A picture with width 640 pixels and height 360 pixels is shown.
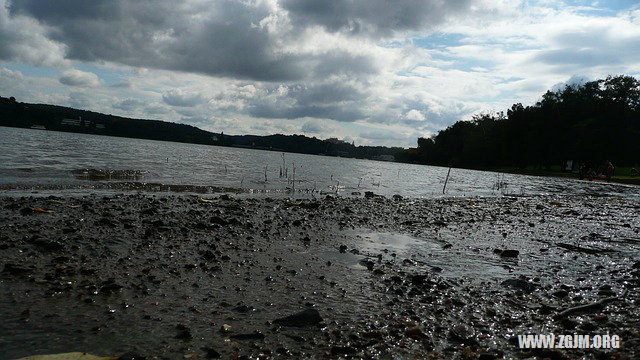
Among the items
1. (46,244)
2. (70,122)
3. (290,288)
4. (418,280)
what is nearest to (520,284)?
→ (418,280)

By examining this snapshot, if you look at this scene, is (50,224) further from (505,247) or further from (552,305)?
(505,247)

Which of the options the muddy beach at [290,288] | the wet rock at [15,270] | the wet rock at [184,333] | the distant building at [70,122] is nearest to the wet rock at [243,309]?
the muddy beach at [290,288]

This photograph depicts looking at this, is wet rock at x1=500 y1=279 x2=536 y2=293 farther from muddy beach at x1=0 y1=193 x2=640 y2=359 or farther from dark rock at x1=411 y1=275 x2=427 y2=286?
dark rock at x1=411 y1=275 x2=427 y2=286

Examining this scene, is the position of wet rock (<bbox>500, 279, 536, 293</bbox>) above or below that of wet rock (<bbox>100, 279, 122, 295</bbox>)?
above

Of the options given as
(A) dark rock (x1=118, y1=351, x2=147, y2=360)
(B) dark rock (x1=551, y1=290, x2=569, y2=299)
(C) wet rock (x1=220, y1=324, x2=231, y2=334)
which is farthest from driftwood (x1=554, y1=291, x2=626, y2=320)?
(A) dark rock (x1=118, y1=351, x2=147, y2=360)

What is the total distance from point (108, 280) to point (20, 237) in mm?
4237

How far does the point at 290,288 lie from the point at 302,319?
5.50ft

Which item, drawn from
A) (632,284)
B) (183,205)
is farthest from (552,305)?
(183,205)

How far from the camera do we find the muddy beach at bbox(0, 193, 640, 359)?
545 cm

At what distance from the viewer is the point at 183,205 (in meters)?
18.4

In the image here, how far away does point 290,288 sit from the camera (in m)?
7.79

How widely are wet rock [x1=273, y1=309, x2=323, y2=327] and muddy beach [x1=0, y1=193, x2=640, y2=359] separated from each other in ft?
0.08

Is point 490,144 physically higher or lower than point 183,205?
higher

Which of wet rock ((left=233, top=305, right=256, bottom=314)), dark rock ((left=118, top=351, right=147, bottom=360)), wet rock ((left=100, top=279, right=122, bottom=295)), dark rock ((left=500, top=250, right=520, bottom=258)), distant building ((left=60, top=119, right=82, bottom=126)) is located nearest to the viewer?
dark rock ((left=118, top=351, right=147, bottom=360))
